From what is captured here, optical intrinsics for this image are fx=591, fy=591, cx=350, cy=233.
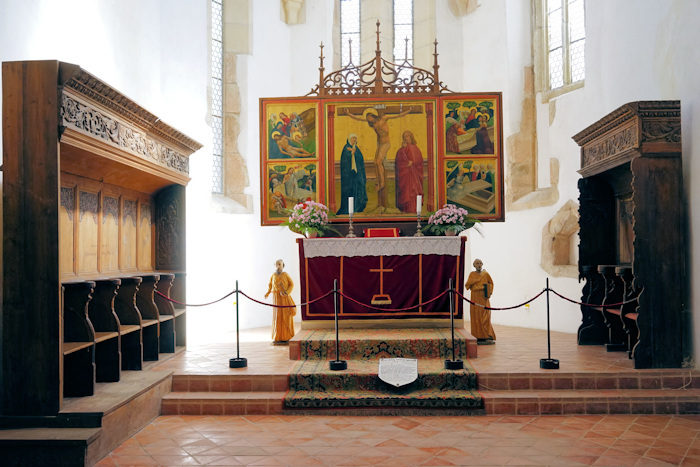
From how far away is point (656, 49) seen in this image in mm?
8117

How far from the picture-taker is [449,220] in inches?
372

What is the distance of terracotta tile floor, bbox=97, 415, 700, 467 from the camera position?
5.08 meters

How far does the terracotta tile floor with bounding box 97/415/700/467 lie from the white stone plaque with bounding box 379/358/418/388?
450mm

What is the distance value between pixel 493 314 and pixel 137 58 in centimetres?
889

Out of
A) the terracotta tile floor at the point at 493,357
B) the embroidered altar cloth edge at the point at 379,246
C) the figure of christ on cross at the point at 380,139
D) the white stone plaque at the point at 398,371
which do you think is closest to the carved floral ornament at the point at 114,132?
the embroidered altar cloth edge at the point at 379,246

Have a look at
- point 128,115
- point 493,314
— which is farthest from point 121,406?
point 493,314

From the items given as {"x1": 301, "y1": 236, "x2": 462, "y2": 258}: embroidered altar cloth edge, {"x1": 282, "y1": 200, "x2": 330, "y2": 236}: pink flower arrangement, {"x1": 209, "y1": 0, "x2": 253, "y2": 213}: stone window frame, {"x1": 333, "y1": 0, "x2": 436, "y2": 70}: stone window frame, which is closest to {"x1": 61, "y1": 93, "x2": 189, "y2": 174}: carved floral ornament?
{"x1": 282, "y1": 200, "x2": 330, "y2": 236}: pink flower arrangement

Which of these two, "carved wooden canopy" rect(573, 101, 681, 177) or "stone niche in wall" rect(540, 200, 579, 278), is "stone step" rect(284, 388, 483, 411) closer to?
"carved wooden canopy" rect(573, 101, 681, 177)

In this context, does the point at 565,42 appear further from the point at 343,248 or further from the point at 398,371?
the point at 398,371

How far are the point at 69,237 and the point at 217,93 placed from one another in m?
7.29

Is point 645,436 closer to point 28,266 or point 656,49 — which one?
point 656,49

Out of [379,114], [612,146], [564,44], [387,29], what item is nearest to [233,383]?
[379,114]

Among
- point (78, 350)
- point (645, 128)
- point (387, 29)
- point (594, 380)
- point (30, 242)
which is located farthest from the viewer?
point (387, 29)

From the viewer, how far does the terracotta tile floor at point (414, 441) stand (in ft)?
16.7
